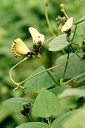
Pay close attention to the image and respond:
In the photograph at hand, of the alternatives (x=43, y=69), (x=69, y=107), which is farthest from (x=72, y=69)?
(x=69, y=107)

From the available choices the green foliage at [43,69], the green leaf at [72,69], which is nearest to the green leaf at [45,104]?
the green foliage at [43,69]

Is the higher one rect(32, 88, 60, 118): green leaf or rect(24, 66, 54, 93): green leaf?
rect(24, 66, 54, 93): green leaf

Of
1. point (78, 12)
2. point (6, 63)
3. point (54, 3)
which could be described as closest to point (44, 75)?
point (6, 63)

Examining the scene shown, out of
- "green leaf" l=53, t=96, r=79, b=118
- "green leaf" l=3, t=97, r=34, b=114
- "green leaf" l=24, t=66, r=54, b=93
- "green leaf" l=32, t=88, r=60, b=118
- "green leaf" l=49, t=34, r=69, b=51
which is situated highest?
"green leaf" l=49, t=34, r=69, b=51

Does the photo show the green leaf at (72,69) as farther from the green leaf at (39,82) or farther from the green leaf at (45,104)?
the green leaf at (45,104)

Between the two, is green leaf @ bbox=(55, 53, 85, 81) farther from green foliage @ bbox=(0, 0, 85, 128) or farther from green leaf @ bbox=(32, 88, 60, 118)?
green leaf @ bbox=(32, 88, 60, 118)

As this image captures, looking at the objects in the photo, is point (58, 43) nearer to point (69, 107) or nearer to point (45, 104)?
point (45, 104)

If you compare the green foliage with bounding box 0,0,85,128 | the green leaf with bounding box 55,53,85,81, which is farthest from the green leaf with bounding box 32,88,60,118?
the green leaf with bounding box 55,53,85,81

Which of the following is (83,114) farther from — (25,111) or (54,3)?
(54,3)
